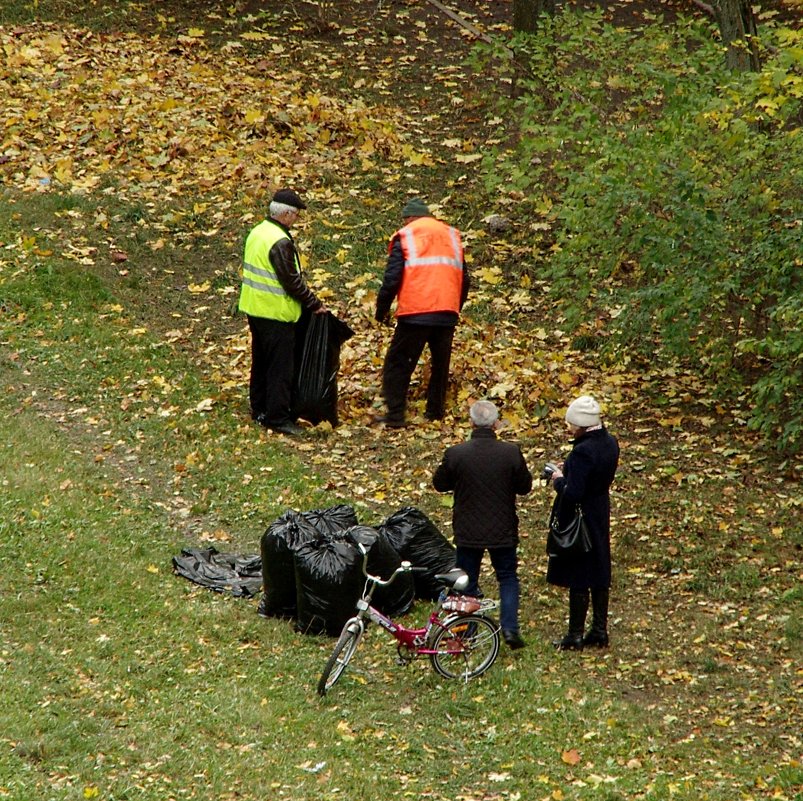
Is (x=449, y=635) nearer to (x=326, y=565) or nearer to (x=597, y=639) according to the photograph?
(x=326, y=565)

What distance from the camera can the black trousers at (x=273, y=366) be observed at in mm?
9648

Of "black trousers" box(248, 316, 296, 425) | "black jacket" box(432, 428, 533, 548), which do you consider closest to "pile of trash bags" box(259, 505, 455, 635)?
"black jacket" box(432, 428, 533, 548)

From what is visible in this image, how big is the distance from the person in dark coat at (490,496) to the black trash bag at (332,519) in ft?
2.52

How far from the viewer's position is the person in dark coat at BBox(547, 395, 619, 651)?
21.9 ft

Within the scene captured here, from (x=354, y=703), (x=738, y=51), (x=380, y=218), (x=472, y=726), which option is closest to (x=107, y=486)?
(x=354, y=703)

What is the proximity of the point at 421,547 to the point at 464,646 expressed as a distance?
1.04m

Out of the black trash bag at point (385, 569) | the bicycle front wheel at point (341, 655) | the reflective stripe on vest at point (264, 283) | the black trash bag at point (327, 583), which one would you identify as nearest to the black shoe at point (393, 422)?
the reflective stripe on vest at point (264, 283)

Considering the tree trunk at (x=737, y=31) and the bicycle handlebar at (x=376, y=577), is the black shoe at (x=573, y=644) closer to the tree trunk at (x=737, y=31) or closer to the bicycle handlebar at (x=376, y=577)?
the bicycle handlebar at (x=376, y=577)

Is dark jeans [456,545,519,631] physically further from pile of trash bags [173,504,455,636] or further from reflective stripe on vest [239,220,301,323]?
reflective stripe on vest [239,220,301,323]

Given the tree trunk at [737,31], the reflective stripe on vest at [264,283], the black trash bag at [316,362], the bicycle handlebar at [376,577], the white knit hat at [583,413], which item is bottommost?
the bicycle handlebar at [376,577]

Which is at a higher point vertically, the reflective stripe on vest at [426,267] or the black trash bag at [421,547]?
the reflective stripe on vest at [426,267]

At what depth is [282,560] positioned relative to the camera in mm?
7113

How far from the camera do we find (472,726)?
620 centimetres

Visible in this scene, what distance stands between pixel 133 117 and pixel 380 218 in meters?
3.84
